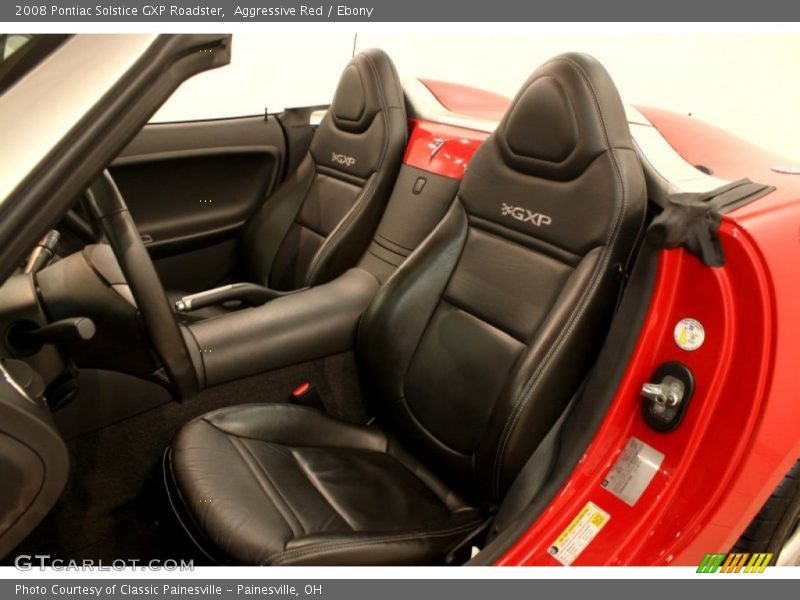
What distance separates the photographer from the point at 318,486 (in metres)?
1.13

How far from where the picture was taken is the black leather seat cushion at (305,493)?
37.3 inches

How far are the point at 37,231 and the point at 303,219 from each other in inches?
50.3

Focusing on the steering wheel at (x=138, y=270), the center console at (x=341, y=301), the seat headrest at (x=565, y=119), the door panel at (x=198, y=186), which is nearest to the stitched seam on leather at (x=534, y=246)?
the seat headrest at (x=565, y=119)

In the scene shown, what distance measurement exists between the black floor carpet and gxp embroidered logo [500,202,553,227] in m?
0.64

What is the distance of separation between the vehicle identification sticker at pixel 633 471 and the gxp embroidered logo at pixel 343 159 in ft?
3.73

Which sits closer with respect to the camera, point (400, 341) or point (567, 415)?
point (567, 415)

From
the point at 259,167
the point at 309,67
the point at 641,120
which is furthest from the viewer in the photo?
the point at 309,67

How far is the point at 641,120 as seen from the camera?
3.96 feet

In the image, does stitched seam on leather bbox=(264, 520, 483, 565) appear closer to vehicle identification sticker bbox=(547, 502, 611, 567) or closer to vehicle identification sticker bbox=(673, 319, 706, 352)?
vehicle identification sticker bbox=(547, 502, 611, 567)

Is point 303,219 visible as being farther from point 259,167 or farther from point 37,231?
point 37,231

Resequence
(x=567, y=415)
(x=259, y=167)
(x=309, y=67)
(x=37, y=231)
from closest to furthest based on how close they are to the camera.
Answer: (x=37, y=231)
(x=567, y=415)
(x=259, y=167)
(x=309, y=67)

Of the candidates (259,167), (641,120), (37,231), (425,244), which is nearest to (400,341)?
(425,244)

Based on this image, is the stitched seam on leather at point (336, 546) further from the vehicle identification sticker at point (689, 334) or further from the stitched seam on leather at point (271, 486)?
the vehicle identification sticker at point (689, 334)

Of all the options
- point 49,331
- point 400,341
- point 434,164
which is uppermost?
point 434,164
